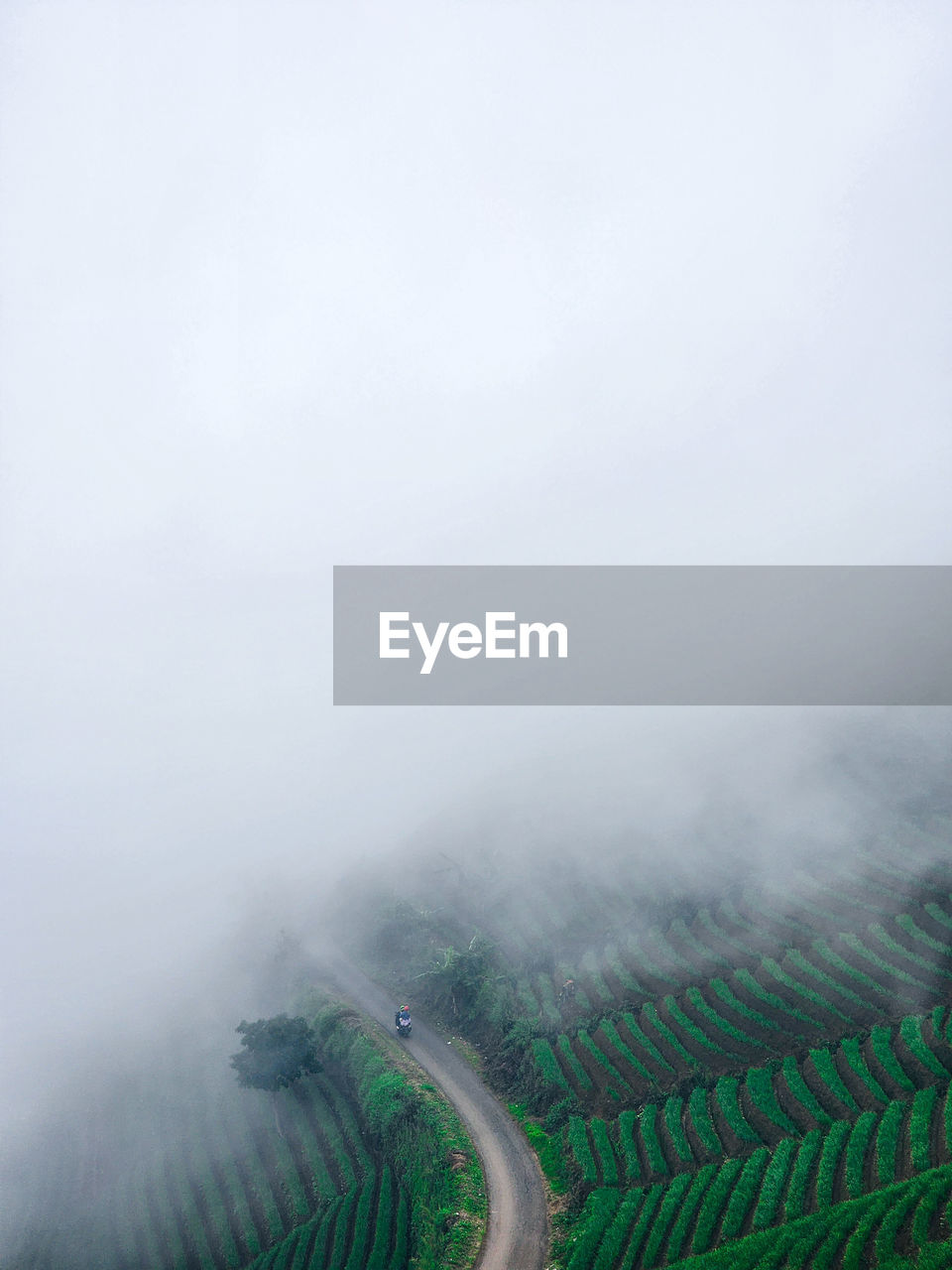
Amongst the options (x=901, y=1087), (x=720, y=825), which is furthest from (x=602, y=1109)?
(x=720, y=825)

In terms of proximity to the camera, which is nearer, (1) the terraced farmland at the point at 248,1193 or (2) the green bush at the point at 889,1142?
(2) the green bush at the point at 889,1142

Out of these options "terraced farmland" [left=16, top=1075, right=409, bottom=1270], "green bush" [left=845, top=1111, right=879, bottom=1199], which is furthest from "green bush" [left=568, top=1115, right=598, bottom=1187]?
"green bush" [left=845, top=1111, right=879, bottom=1199]

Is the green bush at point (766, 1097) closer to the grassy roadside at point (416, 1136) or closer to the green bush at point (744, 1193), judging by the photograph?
the green bush at point (744, 1193)

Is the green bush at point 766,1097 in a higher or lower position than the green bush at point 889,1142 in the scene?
lower

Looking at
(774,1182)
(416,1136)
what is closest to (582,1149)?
(416,1136)

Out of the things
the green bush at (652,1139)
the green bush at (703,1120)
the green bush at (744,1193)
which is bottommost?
the green bush at (652,1139)

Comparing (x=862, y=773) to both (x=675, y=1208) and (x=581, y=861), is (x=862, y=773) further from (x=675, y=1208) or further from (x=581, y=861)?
(x=675, y=1208)

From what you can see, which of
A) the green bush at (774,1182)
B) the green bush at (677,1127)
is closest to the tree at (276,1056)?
the green bush at (677,1127)
